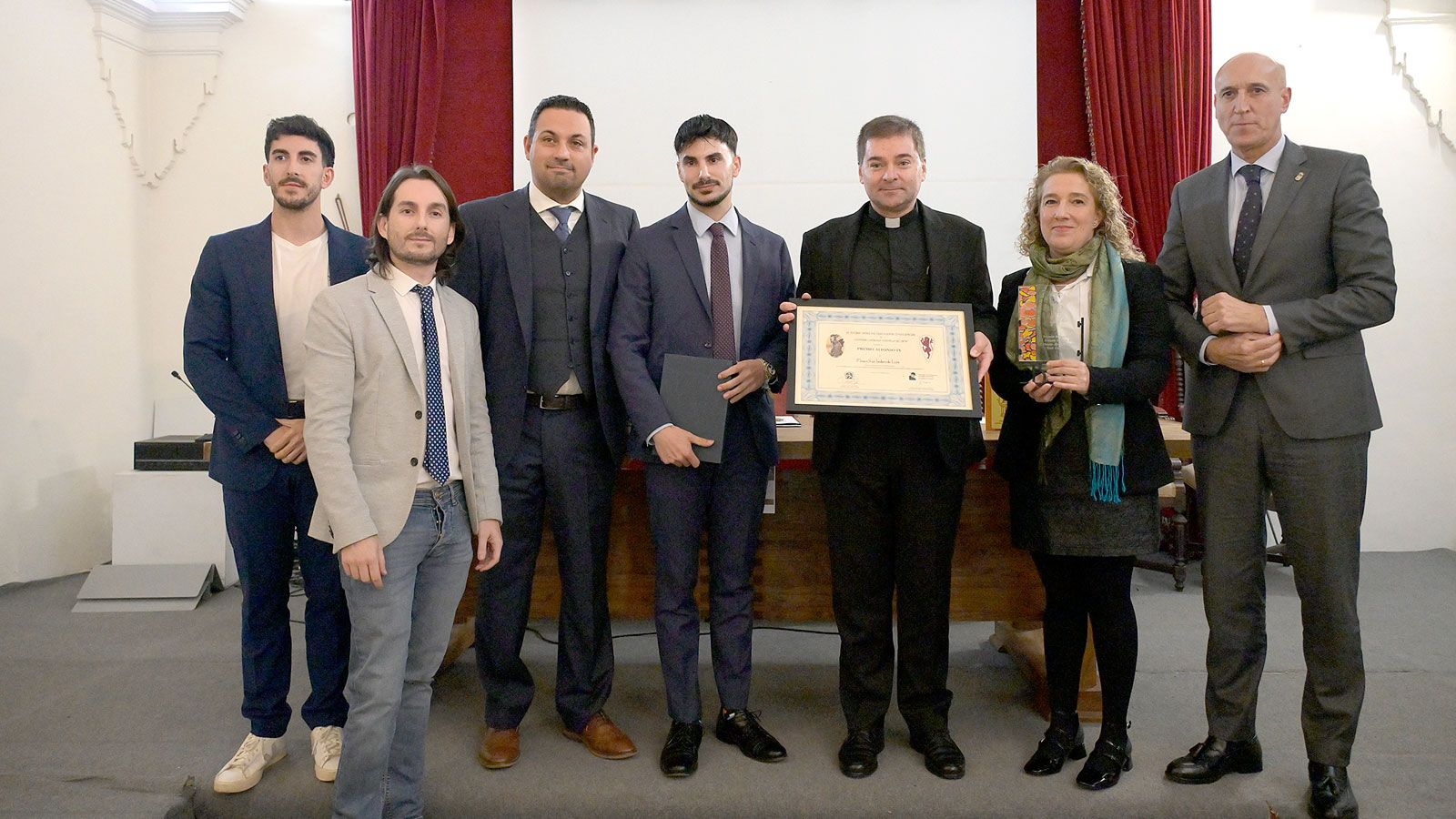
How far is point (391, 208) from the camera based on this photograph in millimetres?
1989

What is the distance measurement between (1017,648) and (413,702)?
81.8 inches

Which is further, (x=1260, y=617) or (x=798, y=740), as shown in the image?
(x=798, y=740)

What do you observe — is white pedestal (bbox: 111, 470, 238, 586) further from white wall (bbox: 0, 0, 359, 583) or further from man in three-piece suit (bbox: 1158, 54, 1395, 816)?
man in three-piece suit (bbox: 1158, 54, 1395, 816)

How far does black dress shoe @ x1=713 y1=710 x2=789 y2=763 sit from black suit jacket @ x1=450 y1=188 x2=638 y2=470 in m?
0.80

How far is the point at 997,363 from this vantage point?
235cm

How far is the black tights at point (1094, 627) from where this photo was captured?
218 centimetres

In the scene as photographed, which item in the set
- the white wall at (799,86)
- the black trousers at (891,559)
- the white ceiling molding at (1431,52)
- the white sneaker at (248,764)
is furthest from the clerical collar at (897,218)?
the white ceiling molding at (1431,52)

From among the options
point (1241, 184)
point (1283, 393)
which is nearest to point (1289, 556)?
point (1283, 393)

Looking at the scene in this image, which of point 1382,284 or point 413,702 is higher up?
point 1382,284

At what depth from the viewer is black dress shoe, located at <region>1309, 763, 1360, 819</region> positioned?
212 centimetres

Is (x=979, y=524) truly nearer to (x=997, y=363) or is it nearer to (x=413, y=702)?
(x=997, y=363)

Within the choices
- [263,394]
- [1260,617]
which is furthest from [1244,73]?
[263,394]

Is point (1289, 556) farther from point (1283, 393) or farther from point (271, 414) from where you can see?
point (271, 414)

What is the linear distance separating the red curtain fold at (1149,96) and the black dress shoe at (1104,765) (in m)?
2.83
